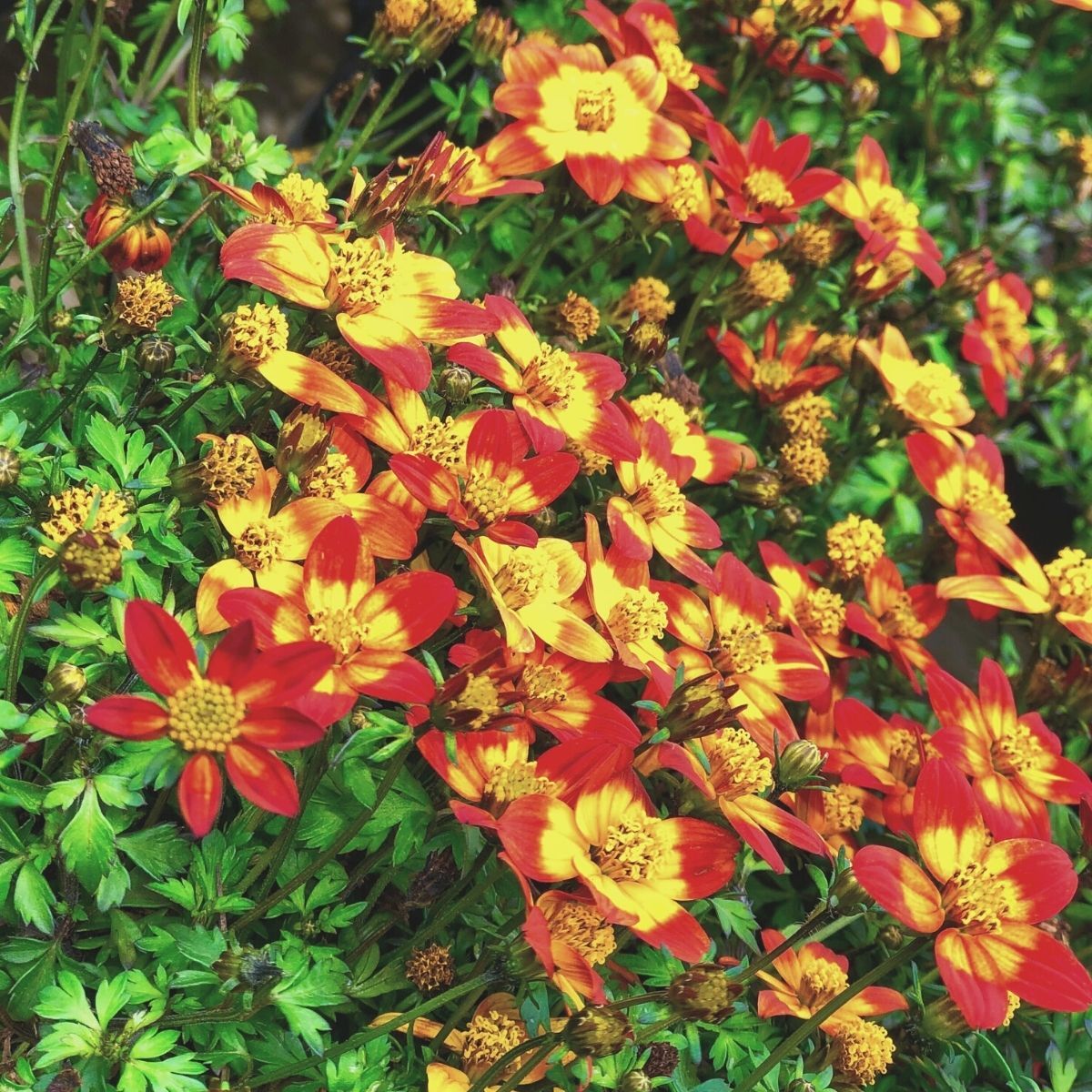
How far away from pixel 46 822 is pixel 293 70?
143 centimetres

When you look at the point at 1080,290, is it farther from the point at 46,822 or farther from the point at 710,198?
the point at 46,822

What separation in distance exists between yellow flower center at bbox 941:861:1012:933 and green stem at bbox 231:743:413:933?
384mm

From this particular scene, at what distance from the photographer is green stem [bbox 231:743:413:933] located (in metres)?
0.82

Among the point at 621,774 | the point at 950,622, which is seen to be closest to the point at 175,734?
the point at 621,774

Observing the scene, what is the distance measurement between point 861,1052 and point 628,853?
0.27 metres

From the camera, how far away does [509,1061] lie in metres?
0.85

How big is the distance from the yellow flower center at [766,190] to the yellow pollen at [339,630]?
70 cm

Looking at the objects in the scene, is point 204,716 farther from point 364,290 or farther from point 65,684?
point 364,290

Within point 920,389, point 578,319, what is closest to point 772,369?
point 920,389

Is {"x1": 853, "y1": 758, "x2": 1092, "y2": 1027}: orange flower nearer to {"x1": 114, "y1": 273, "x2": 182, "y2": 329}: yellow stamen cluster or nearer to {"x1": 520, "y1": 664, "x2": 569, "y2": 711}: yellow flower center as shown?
{"x1": 520, "y1": 664, "x2": 569, "y2": 711}: yellow flower center

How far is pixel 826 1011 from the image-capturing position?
0.84m

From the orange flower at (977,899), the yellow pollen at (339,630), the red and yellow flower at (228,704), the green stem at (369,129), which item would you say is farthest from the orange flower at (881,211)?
the red and yellow flower at (228,704)

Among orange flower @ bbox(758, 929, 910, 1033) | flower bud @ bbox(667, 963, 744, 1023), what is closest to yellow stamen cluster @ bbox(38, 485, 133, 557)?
flower bud @ bbox(667, 963, 744, 1023)

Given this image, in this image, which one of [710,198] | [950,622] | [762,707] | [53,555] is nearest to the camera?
[53,555]
